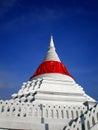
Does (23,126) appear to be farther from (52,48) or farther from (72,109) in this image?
(52,48)

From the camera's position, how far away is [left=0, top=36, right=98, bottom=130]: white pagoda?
16.5m

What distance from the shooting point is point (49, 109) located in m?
20.1

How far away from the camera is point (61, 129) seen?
18.4 meters

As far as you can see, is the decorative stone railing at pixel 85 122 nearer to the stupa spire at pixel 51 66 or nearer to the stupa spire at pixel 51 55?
the stupa spire at pixel 51 66

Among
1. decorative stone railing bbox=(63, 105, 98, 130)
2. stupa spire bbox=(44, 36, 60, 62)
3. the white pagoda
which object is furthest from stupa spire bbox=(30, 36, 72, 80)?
decorative stone railing bbox=(63, 105, 98, 130)

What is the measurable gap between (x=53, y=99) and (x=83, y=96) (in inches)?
200

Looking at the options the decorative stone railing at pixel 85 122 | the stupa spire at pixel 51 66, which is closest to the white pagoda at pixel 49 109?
the decorative stone railing at pixel 85 122

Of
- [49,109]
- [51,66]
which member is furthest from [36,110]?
[51,66]

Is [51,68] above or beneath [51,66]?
beneath

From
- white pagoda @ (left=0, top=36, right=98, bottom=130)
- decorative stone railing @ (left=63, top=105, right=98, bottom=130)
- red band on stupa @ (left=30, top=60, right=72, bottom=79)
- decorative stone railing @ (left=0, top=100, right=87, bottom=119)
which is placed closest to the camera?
decorative stone railing @ (left=63, top=105, right=98, bottom=130)

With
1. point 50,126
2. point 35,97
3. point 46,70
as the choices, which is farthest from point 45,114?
point 46,70

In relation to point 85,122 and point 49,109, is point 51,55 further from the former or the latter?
point 85,122

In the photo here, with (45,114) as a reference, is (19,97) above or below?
above

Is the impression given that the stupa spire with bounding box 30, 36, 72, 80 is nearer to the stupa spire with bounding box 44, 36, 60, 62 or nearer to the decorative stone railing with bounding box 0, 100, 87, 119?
the stupa spire with bounding box 44, 36, 60, 62
